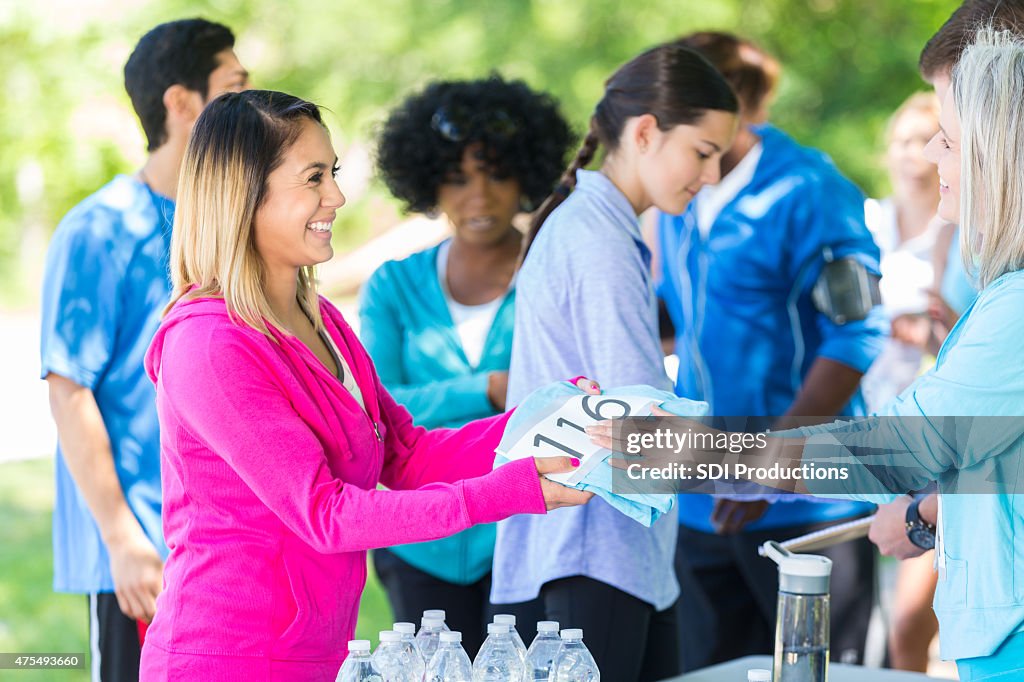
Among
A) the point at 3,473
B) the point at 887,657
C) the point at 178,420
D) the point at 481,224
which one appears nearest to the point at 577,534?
the point at 178,420

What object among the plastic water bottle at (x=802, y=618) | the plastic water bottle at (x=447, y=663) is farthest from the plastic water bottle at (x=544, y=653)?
A: the plastic water bottle at (x=802, y=618)

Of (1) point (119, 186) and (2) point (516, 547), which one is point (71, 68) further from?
(2) point (516, 547)

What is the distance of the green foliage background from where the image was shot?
1089 cm

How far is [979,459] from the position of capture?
1880 mm

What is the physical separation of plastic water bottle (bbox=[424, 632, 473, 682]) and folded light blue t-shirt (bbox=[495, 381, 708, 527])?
1.05 ft

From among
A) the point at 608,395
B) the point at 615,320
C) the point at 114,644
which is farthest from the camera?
the point at 114,644

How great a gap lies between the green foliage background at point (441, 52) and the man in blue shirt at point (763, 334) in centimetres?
739

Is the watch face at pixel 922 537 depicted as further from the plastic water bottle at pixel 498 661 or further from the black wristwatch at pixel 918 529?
the plastic water bottle at pixel 498 661

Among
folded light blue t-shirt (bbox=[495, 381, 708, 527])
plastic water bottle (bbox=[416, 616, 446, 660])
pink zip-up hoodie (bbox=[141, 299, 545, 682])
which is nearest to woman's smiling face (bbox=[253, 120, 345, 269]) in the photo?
pink zip-up hoodie (bbox=[141, 299, 545, 682])

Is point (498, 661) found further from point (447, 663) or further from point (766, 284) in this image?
point (766, 284)

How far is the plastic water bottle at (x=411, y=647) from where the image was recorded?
1905 millimetres

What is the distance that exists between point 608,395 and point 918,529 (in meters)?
0.66

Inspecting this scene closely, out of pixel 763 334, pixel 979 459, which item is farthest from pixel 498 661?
pixel 763 334

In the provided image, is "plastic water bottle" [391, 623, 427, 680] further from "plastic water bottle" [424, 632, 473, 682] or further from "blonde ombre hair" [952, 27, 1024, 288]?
"blonde ombre hair" [952, 27, 1024, 288]
